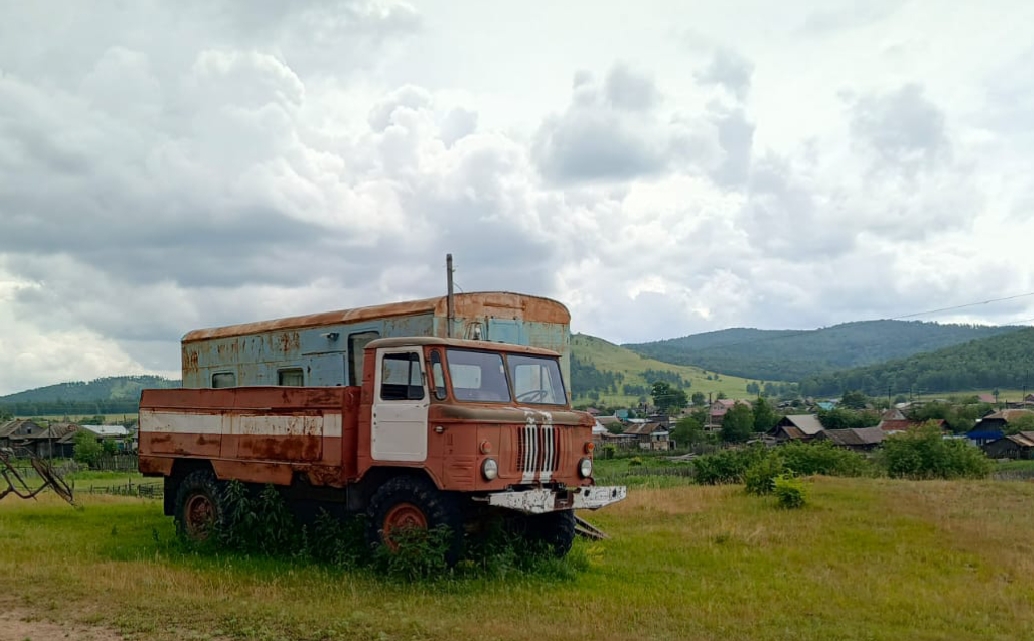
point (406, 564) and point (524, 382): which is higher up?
point (524, 382)

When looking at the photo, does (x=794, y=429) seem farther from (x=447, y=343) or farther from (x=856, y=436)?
(x=447, y=343)

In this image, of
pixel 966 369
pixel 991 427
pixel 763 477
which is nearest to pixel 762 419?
pixel 991 427

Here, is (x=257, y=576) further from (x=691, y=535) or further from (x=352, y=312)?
(x=691, y=535)

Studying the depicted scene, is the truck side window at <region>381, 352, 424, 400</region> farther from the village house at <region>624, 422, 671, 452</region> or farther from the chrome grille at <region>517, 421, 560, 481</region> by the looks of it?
the village house at <region>624, 422, 671, 452</region>

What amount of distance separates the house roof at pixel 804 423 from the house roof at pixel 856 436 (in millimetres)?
2875

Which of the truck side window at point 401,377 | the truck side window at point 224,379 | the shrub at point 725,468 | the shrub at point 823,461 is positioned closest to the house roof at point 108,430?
the shrub at point 725,468

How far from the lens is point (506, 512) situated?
410 inches

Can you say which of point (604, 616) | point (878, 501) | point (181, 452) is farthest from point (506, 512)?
point (878, 501)

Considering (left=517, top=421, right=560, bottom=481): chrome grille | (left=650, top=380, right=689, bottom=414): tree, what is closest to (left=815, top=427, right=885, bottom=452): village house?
(left=650, top=380, right=689, bottom=414): tree

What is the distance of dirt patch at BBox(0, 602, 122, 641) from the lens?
7449 mm

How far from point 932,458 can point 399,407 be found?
87.6 feet

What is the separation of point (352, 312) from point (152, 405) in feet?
11.3

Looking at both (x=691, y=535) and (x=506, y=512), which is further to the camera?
(x=691, y=535)

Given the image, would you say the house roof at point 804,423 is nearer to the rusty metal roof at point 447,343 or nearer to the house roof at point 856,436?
the house roof at point 856,436
